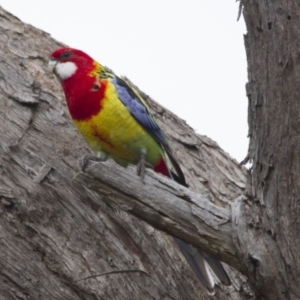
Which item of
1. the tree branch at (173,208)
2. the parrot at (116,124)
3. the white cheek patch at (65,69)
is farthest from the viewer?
the white cheek patch at (65,69)

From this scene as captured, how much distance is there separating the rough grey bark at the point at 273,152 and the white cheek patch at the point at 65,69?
1718 mm

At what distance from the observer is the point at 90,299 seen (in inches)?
201

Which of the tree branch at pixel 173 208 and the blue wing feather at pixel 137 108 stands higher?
the blue wing feather at pixel 137 108

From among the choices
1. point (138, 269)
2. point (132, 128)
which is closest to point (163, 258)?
point (138, 269)

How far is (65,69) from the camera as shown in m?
5.57

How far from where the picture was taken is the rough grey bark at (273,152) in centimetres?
402

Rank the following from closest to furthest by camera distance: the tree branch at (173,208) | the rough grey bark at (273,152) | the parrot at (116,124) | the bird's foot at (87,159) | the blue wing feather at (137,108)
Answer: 1. the rough grey bark at (273,152)
2. the tree branch at (173,208)
3. the bird's foot at (87,159)
4. the parrot at (116,124)
5. the blue wing feather at (137,108)

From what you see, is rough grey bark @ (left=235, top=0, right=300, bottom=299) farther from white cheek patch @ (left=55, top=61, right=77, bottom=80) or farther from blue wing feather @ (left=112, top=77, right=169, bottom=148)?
white cheek patch @ (left=55, top=61, right=77, bottom=80)

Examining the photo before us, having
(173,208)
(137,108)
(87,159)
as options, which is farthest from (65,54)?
(173,208)

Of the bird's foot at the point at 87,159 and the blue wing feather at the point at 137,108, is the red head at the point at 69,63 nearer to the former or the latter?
the blue wing feather at the point at 137,108

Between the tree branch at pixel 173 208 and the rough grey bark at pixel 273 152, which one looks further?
the tree branch at pixel 173 208

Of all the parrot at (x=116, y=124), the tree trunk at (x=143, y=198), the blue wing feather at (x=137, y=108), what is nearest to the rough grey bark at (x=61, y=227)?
the tree trunk at (x=143, y=198)

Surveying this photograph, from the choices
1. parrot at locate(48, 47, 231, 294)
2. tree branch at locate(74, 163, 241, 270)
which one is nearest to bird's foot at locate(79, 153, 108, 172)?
parrot at locate(48, 47, 231, 294)

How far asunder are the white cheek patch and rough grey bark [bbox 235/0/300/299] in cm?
172
